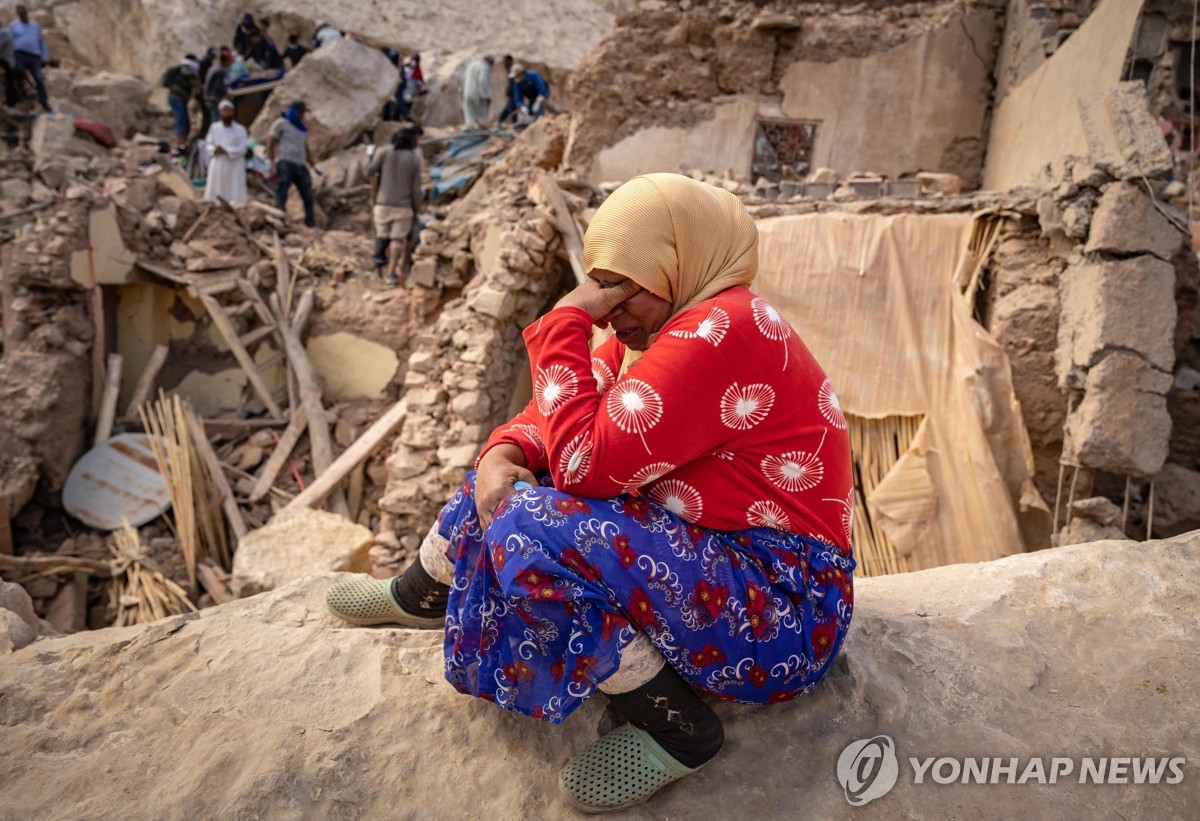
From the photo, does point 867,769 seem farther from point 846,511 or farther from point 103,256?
point 103,256

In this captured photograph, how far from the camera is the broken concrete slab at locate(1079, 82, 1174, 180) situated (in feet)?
12.1

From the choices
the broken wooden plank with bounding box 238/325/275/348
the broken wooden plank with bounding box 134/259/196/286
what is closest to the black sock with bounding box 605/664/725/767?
the broken wooden plank with bounding box 238/325/275/348

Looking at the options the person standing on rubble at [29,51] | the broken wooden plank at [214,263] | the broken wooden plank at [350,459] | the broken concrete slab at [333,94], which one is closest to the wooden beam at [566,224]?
the broken wooden plank at [350,459]

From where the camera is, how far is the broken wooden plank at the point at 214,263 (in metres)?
7.43

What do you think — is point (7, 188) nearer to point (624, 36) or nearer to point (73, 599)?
point (73, 599)

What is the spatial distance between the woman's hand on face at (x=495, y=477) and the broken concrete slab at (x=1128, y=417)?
335cm

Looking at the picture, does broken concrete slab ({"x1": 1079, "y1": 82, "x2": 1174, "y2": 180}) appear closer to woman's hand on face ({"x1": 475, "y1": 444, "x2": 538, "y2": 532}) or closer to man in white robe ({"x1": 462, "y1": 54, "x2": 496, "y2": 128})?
woman's hand on face ({"x1": 475, "y1": 444, "x2": 538, "y2": 532})

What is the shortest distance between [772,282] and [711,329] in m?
3.24

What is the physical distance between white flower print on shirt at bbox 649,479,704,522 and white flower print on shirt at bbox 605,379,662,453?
0.51 ft

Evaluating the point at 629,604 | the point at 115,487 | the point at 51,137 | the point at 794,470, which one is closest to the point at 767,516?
the point at 794,470

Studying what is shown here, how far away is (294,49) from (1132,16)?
51.6ft

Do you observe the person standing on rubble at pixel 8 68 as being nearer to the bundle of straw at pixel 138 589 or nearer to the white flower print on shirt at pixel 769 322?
the bundle of straw at pixel 138 589

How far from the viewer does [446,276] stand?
21.4 ft

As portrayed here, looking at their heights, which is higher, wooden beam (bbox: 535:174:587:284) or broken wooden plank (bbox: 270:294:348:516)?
wooden beam (bbox: 535:174:587:284)
